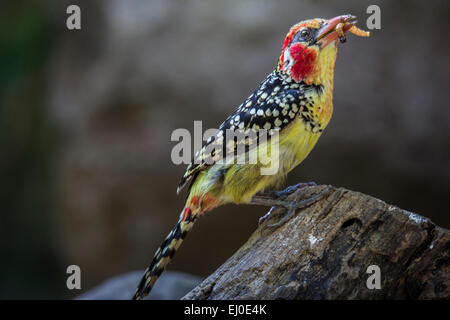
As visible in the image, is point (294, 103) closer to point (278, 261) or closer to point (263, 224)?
point (263, 224)

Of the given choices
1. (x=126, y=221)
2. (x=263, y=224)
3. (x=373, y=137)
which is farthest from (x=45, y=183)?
(x=263, y=224)

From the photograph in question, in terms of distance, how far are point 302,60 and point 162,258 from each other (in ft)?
4.34

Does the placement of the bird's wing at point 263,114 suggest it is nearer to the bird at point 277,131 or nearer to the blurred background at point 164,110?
the bird at point 277,131

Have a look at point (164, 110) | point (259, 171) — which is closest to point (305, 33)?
point (259, 171)

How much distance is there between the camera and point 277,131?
257 cm

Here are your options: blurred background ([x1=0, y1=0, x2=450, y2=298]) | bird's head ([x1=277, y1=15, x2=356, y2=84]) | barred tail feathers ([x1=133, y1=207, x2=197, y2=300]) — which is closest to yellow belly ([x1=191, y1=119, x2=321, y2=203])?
barred tail feathers ([x1=133, y1=207, x2=197, y2=300])

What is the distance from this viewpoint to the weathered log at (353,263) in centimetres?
221

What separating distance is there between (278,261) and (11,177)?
520 cm

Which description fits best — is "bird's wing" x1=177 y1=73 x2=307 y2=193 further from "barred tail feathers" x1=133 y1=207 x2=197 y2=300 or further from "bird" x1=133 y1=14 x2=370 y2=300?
"barred tail feathers" x1=133 y1=207 x2=197 y2=300

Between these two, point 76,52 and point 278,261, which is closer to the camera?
point 278,261

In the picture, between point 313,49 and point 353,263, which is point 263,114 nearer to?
point 313,49
